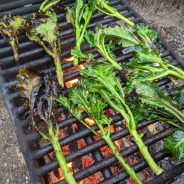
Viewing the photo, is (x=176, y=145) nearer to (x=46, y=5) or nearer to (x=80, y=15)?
(x=80, y=15)

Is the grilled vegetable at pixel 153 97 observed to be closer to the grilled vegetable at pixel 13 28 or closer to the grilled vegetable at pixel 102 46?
the grilled vegetable at pixel 102 46

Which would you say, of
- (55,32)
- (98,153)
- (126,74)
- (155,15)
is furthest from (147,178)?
(155,15)

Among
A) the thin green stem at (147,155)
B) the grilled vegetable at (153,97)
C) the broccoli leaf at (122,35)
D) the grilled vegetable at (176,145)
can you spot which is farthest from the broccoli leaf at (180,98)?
the broccoli leaf at (122,35)

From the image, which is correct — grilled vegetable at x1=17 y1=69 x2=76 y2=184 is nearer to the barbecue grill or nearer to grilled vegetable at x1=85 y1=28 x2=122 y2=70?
the barbecue grill

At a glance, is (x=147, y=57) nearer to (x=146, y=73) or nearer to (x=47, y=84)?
(x=146, y=73)

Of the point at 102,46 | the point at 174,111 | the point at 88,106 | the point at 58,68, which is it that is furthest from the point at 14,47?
the point at 174,111

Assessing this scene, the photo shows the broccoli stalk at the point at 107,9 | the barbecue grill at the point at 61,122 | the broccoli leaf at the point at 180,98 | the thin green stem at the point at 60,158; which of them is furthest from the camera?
the broccoli stalk at the point at 107,9

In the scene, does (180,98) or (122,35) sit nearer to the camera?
(180,98)
